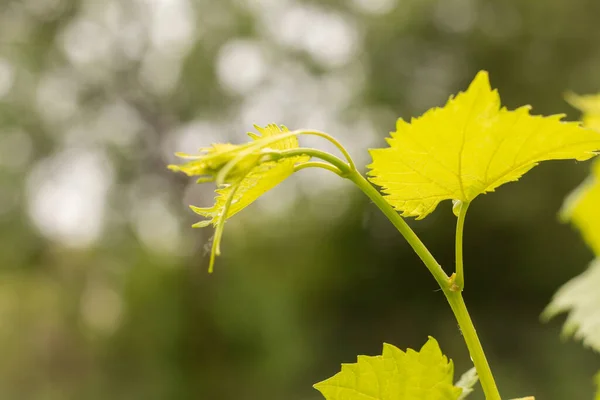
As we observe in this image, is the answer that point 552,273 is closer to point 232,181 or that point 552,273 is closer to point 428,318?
point 428,318

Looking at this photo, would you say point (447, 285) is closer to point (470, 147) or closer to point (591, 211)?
point (470, 147)

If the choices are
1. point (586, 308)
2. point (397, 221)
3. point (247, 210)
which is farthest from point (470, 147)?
point (247, 210)

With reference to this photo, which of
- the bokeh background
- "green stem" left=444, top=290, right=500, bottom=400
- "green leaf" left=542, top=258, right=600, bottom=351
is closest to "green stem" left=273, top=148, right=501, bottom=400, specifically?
"green stem" left=444, top=290, right=500, bottom=400

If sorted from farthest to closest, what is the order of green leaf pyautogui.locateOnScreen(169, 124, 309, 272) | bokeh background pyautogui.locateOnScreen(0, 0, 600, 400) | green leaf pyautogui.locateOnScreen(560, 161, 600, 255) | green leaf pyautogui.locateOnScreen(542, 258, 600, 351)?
bokeh background pyautogui.locateOnScreen(0, 0, 600, 400)
green leaf pyautogui.locateOnScreen(560, 161, 600, 255)
green leaf pyautogui.locateOnScreen(542, 258, 600, 351)
green leaf pyautogui.locateOnScreen(169, 124, 309, 272)

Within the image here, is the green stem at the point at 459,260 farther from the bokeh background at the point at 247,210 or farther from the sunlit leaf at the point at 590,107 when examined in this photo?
the bokeh background at the point at 247,210

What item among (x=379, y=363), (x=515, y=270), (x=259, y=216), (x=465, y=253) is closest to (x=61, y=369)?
(x=259, y=216)

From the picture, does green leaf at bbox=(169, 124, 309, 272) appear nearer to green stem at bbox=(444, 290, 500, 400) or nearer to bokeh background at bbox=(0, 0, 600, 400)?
green stem at bbox=(444, 290, 500, 400)
